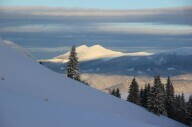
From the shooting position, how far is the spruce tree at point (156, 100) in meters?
102

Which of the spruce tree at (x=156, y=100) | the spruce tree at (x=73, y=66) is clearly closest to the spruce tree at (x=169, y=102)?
the spruce tree at (x=156, y=100)

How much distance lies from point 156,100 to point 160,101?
66 cm

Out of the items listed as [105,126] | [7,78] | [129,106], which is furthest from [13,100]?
[129,106]

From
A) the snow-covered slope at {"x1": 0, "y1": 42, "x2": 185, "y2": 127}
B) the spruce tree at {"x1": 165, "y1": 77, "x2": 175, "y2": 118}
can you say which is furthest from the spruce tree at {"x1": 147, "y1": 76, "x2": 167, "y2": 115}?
the spruce tree at {"x1": 165, "y1": 77, "x2": 175, "y2": 118}

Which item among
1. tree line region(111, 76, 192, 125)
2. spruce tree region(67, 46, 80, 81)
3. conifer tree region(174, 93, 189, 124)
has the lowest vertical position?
conifer tree region(174, 93, 189, 124)

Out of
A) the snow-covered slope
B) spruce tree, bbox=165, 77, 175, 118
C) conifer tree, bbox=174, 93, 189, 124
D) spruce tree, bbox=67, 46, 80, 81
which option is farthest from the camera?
spruce tree, bbox=165, 77, 175, 118

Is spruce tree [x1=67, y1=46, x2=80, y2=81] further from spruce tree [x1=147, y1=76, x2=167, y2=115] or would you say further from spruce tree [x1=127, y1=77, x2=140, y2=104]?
spruce tree [x1=127, y1=77, x2=140, y2=104]

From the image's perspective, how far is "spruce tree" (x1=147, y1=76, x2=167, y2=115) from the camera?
10238cm

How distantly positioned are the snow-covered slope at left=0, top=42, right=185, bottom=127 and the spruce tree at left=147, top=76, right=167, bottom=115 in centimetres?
278

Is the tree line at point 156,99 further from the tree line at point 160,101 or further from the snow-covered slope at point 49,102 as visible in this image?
the snow-covered slope at point 49,102

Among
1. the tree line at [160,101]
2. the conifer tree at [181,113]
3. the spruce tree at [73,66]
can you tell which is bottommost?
the conifer tree at [181,113]

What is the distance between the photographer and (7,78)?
5309 centimetres

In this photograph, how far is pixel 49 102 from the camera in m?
38.1

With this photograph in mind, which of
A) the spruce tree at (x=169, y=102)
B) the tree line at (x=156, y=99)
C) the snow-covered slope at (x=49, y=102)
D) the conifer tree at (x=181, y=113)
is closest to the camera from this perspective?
the snow-covered slope at (x=49, y=102)
